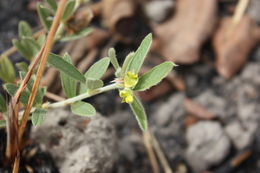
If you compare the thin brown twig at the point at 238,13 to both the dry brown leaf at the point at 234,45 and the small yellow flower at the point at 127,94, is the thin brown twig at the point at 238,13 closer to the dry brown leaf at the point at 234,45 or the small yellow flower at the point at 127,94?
the dry brown leaf at the point at 234,45

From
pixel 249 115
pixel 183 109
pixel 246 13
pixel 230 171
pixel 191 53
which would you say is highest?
pixel 246 13

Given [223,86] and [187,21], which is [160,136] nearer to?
[223,86]

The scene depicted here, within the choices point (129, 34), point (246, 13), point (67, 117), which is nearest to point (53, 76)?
point (67, 117)

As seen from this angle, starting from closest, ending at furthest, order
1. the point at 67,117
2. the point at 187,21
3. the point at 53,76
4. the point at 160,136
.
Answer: the point at 67,117, the point at 53,76, the point at 160,136, the point at 187,21

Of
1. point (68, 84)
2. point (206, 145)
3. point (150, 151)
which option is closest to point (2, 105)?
point (68, 84)

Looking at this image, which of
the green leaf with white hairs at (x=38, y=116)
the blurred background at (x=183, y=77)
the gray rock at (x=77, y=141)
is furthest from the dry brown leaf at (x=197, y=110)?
the green leaf with white hairs at (x=38, y=116)

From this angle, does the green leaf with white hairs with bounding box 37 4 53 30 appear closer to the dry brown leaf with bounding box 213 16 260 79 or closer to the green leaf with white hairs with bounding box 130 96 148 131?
the green leaf with white hairs with bounding box 130 96 148 131

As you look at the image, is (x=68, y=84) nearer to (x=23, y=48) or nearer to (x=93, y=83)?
(x=93, y=83)
